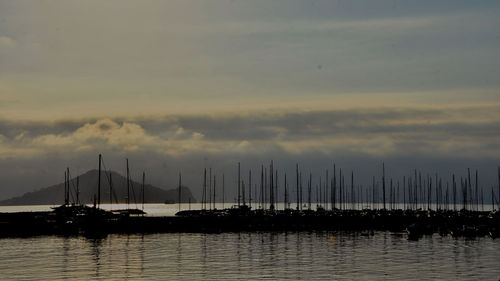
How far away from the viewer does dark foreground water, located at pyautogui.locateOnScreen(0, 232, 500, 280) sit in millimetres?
68750

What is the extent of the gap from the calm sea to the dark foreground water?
0.10 metres

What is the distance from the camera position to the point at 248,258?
3273 inches

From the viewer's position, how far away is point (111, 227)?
13212 cm

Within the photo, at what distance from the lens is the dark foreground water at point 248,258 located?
68750 millimetres

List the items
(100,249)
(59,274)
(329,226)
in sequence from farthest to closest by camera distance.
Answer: (329,226)
(100,249)
(59,274)

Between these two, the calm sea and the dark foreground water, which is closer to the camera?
the calm sea

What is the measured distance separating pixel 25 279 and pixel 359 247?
50.0 metres

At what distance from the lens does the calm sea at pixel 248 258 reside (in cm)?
6862

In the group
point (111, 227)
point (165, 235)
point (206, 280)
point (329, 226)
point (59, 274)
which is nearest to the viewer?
point (206, 280)

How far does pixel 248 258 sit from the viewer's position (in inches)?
3273

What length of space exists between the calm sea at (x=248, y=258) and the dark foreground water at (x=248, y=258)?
0.33 ft

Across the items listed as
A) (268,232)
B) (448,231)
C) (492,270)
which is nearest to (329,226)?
(268,232)

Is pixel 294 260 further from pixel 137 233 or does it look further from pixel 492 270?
pixel 137 233

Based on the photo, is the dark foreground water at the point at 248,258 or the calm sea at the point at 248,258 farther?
the dark foreground water at the point at 248,258
